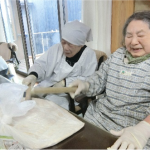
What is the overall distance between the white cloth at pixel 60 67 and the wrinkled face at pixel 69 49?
7 centimetres

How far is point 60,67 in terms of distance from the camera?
1.57m

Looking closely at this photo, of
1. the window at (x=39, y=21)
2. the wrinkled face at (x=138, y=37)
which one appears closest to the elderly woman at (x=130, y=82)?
the wrinkled face at (x=138, y=37)

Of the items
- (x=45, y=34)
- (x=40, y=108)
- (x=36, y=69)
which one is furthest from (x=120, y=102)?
(x=45, y=34)

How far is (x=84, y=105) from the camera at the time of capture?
1.22 meters

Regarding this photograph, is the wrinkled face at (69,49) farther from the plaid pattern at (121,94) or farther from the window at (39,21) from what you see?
the window at (39,21)

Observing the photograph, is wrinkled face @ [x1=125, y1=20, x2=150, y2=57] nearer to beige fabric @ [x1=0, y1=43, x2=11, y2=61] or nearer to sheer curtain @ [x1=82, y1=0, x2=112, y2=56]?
sheer curtain @ [x1=82, y1=0, x2=112, y2=56]

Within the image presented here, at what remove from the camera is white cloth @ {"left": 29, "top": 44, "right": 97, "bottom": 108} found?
1.52 meters

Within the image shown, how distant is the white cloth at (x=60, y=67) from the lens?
4.99 ft

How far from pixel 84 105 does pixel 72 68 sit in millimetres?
425

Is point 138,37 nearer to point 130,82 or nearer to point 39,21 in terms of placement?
point 130,82

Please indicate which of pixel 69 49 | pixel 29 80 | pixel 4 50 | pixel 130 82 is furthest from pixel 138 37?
pixel 4 50

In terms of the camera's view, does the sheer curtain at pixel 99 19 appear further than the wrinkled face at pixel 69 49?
Yes

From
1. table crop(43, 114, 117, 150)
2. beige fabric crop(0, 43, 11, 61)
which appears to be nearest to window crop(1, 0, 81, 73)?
beige fabric crop(0, 43, 11, 61)

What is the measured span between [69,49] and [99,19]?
1.73ft
